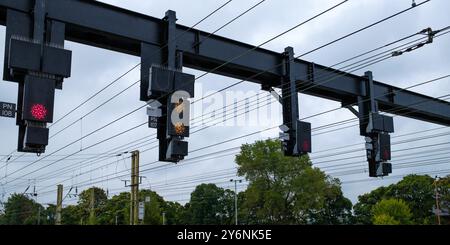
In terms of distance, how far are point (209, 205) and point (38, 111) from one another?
6565cm

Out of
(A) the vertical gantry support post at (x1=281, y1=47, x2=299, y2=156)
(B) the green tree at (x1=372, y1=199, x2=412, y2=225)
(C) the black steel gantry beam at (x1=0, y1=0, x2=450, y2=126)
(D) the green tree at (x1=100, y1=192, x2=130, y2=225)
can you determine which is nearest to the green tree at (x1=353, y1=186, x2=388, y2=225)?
(B) the green tree at (x1=372, y1=199, x2=412, y2=225)

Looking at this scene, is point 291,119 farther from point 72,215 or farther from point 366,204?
point 72,215

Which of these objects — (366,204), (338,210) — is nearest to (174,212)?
(338,210)

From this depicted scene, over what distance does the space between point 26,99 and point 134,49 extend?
130 inches

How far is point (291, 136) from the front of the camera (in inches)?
469

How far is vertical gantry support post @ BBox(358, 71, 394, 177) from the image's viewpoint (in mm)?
12906

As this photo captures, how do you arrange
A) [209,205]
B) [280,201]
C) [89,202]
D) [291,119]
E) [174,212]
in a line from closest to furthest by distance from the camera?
[291,119]
[280,201]
[209,205]
[89,202]
[174,212]

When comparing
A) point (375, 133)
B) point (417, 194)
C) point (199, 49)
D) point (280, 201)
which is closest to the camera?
point (199, 49)

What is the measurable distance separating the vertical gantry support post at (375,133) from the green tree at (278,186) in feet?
116

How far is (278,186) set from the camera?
163 ft

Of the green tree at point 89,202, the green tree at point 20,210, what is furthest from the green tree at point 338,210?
the green tree at point 20,210

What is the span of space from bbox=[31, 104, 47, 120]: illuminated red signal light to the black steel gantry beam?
2136mm

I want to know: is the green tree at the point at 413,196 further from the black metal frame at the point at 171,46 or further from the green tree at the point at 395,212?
the black metal frame at the point at 171,46
